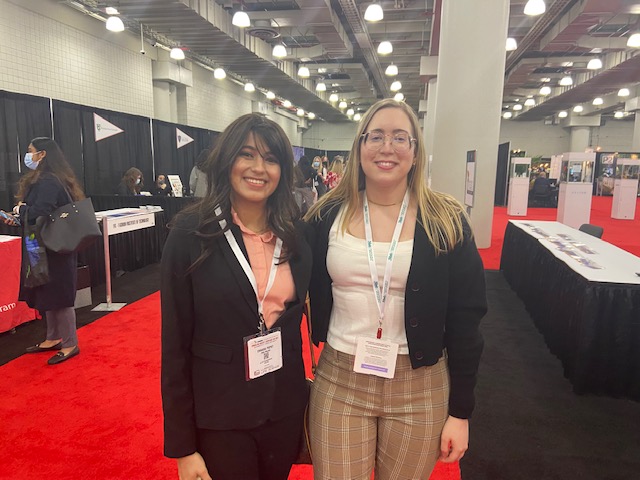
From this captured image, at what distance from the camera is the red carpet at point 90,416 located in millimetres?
2154

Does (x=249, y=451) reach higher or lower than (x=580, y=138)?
lower

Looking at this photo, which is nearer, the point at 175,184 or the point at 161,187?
the point at 161,187

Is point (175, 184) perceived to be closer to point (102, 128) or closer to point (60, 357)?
point (102, 128)

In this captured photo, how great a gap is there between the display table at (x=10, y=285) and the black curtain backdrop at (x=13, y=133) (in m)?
2.99

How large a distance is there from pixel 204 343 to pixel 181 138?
1045 cm

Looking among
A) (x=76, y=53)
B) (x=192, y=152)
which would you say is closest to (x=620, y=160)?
(x=192, y=152)

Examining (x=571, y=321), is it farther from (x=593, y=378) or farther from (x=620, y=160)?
(x=620, y=160)

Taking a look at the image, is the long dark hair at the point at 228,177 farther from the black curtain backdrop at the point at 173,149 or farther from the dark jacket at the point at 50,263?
the black curtain backdrop at the point at 173,149

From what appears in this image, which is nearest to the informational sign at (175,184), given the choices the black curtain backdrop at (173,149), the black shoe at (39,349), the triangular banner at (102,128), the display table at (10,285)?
the black curtain backdrop at (173,149)

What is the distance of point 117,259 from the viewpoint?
602 cm

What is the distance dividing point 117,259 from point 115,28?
3.70 metres

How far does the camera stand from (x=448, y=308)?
4.24 feet

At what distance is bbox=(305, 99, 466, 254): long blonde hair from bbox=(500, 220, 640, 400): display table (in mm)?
1968

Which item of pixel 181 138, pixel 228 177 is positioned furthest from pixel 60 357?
pixel 181 138
